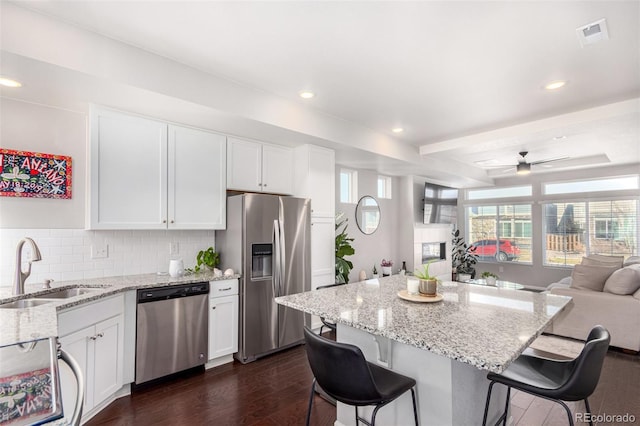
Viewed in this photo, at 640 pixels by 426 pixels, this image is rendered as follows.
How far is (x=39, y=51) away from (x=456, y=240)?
8027 mm

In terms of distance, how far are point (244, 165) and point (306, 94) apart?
107cm

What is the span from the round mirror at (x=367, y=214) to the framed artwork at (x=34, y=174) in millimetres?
3960

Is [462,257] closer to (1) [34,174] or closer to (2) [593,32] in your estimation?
(2) [593,32]

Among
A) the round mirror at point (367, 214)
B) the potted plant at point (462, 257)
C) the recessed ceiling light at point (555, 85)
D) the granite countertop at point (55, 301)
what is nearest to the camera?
the granite countertop at point (55, 301)

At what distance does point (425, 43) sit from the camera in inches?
91.7

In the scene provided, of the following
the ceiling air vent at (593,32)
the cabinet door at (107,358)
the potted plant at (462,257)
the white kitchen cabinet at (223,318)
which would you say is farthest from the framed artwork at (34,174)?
the potted plant at (462,257)

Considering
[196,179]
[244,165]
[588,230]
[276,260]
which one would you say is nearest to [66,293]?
[196,179]

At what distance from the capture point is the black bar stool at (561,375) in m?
1.46

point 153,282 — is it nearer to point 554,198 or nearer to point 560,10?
point 560,10

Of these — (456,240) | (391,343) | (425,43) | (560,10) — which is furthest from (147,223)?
(456,240)

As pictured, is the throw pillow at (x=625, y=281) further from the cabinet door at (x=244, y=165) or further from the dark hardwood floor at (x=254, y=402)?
the cabinet door at (x=244, y=165)

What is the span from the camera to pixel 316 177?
4.02 meters

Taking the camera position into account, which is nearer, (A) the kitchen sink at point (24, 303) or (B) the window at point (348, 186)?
(A) the kitchen sink at point (24, 303)

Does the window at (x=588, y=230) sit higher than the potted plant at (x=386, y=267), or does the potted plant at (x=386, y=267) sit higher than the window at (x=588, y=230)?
the window at (x=588, y=230)
